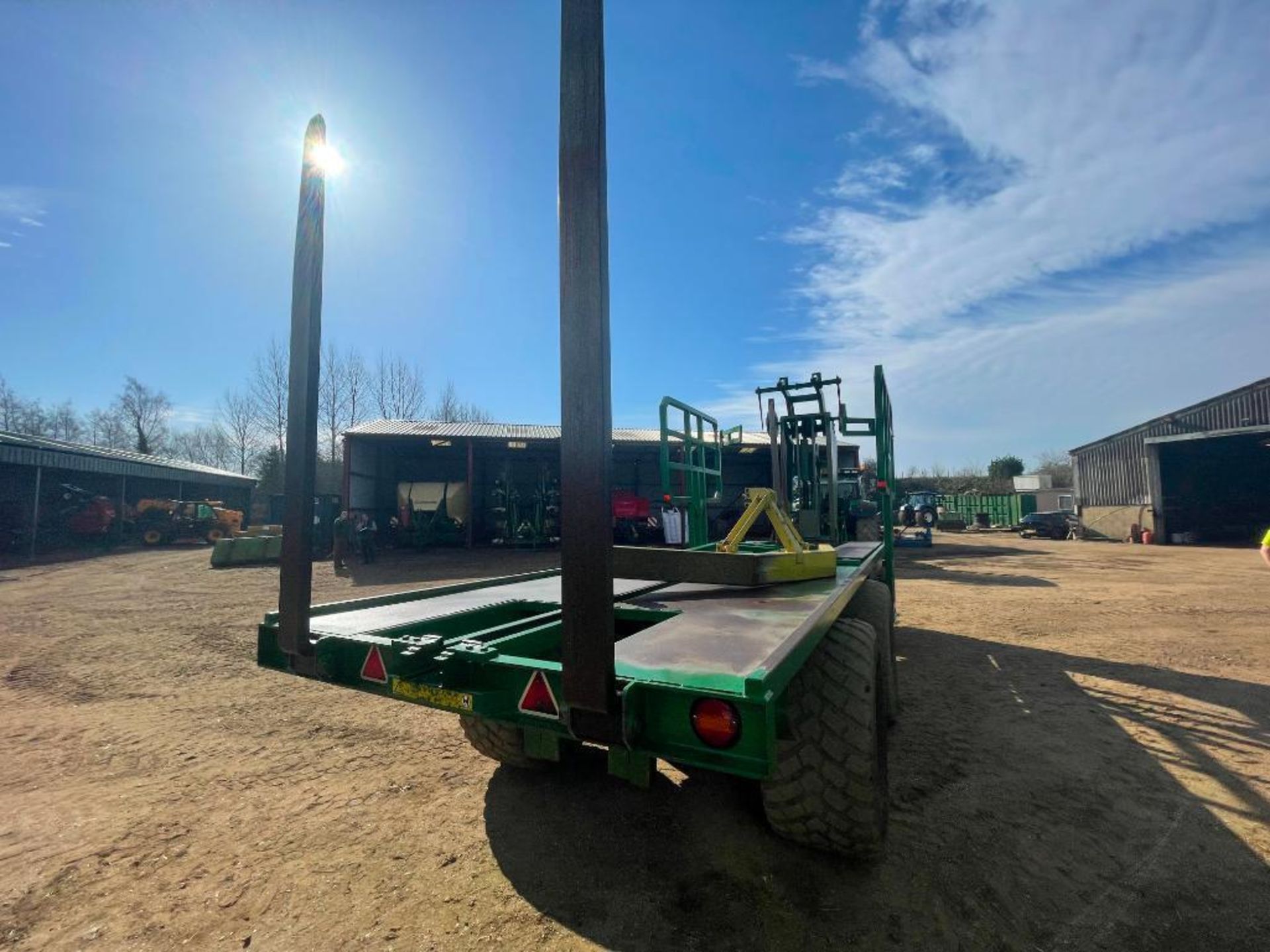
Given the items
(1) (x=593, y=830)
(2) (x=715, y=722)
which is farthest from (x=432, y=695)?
(1) (x=593, y=830)

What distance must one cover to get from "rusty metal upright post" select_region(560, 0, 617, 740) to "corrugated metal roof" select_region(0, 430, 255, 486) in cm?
2501

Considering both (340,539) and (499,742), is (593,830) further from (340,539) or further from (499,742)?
(340,539)

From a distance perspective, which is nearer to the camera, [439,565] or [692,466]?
[692,466]

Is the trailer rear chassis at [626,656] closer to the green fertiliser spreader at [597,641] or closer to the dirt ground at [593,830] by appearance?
the green fertiliser spreader at [597,641]

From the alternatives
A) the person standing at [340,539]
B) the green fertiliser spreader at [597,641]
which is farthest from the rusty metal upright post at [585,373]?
the person standing at [340,539]

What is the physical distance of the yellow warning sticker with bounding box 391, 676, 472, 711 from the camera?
6.77 ft

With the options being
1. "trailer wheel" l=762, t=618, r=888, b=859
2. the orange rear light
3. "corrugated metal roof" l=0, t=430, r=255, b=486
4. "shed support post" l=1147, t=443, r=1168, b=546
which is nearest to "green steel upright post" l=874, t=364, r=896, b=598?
"trailer wheel" l=762, t=618, r=888, b=859

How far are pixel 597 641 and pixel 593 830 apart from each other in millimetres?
1734

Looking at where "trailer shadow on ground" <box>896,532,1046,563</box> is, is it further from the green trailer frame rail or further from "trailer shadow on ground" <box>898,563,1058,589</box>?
the green trailer frame rail

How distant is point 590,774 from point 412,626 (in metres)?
1.42

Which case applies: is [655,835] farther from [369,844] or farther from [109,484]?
[109,484]

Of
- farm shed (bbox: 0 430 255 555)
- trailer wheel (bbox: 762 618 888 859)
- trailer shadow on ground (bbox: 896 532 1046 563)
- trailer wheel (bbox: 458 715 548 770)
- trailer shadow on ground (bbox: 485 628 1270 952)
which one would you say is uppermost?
farm shed (bbox: 0 430 255 555)

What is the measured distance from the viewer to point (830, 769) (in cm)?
215

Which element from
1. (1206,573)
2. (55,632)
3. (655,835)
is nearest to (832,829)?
(655,835)
